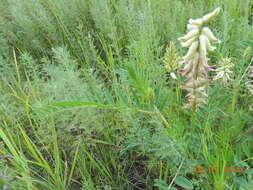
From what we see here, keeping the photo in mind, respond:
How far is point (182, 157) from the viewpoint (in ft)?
3.74

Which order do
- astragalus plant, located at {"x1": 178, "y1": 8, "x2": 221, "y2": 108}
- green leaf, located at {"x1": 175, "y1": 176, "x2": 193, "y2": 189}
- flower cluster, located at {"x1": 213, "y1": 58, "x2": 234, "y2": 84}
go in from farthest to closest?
1. flower cluster, located at {"x1": 213, "y1": 58, "x2": 234, "y2": 84}
2. green leaf, located at {"x1": 175, "y1": 176, "x2": 193, "y2": 189}
3. astragalus plant, located at {"x1": 178, "y1": 8, "x2": 221, "y2": 108}

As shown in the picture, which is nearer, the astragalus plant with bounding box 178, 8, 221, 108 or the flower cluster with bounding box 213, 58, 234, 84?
the astragalus plant with bounding box 178, 8, 221, 108

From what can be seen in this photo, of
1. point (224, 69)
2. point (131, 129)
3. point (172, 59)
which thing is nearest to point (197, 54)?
point (172, 59)

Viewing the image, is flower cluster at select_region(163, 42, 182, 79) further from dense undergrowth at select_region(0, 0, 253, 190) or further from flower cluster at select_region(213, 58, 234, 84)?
flower cluster at select_region(213, 58, 234, 84)

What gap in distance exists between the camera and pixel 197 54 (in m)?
0.92

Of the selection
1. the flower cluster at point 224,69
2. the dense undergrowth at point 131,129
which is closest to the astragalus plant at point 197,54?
the dense undergrowth at point 131,129

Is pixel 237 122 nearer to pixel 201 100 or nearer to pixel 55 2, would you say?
pixel 201 100

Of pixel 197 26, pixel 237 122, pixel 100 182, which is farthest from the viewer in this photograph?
pixel 100 182

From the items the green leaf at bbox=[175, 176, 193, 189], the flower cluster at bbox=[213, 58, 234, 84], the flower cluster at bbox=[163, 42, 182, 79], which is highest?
the flower cluster at bbox=[163, 42, 182, 79]

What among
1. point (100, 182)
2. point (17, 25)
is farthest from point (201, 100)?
point (17, 25)

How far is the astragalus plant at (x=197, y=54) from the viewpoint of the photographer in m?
0.85

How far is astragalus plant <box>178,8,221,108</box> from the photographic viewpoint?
85 cm

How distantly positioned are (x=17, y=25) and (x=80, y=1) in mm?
706

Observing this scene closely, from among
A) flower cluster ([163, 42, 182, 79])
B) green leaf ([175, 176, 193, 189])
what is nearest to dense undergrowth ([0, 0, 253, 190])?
green leaf ([175, 176, 193, 189])
